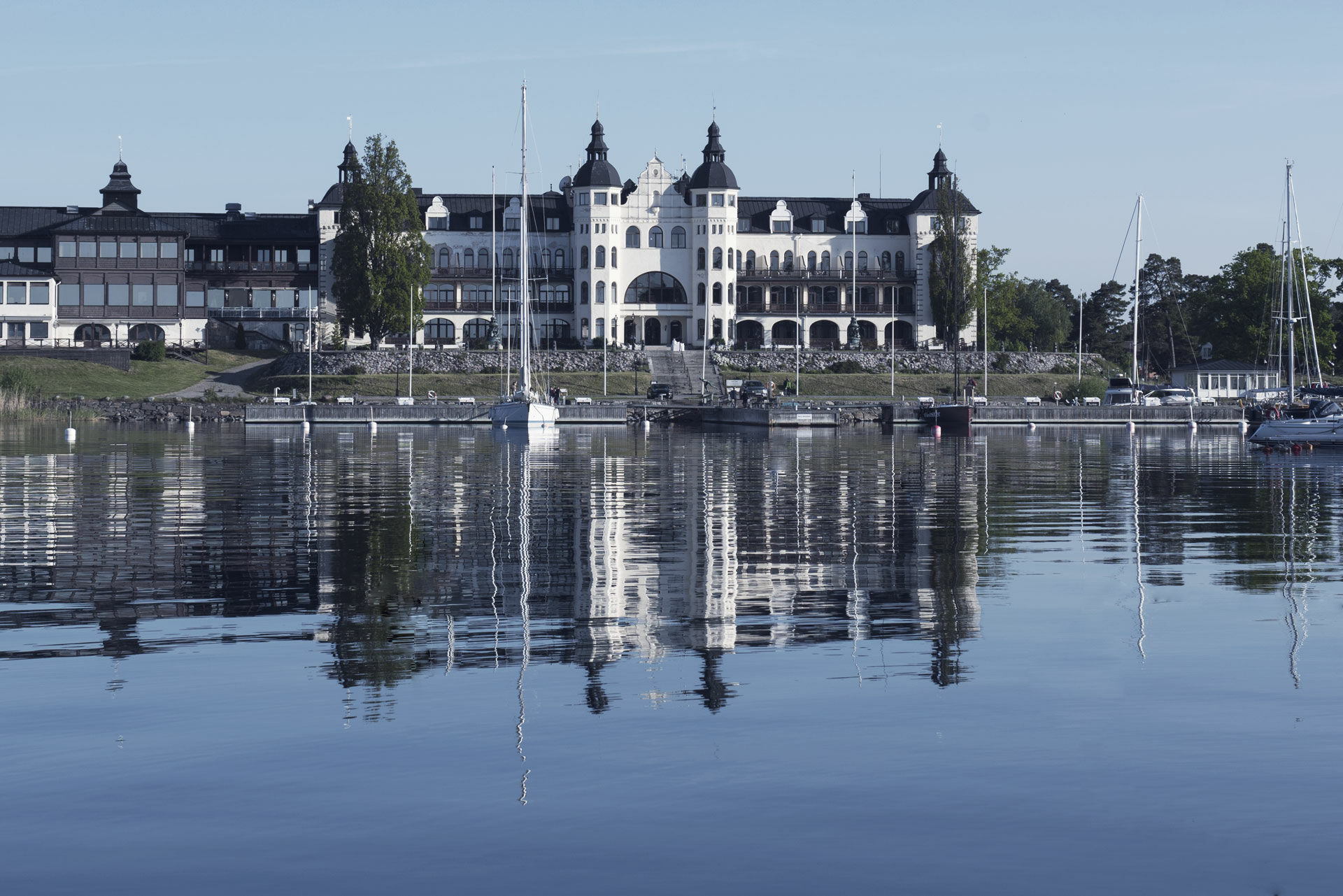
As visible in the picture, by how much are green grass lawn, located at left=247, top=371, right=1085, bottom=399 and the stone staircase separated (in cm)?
168

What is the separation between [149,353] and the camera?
122 metres

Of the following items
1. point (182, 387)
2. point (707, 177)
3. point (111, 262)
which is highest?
point (707, 177)

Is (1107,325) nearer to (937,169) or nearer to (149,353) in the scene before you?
(937,169)

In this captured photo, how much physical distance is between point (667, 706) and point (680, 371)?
394 feet

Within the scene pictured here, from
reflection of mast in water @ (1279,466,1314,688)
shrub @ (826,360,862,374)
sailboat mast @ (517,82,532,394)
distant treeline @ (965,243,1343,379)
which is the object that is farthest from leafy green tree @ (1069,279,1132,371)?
reflection of mast in water @ (1279,466,1314,688)

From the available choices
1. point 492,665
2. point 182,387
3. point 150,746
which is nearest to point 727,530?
point 492,665

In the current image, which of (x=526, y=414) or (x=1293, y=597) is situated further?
(x=526, y=414)

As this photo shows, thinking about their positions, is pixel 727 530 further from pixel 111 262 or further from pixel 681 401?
pixel 111 262

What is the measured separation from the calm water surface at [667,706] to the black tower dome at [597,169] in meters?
117

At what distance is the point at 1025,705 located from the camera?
1305 cm

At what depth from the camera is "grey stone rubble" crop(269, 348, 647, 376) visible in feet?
406

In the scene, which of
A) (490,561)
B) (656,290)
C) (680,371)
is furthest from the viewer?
(656,290)

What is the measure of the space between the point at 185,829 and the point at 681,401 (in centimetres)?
10534

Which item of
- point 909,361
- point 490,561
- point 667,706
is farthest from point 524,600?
point 909,361
